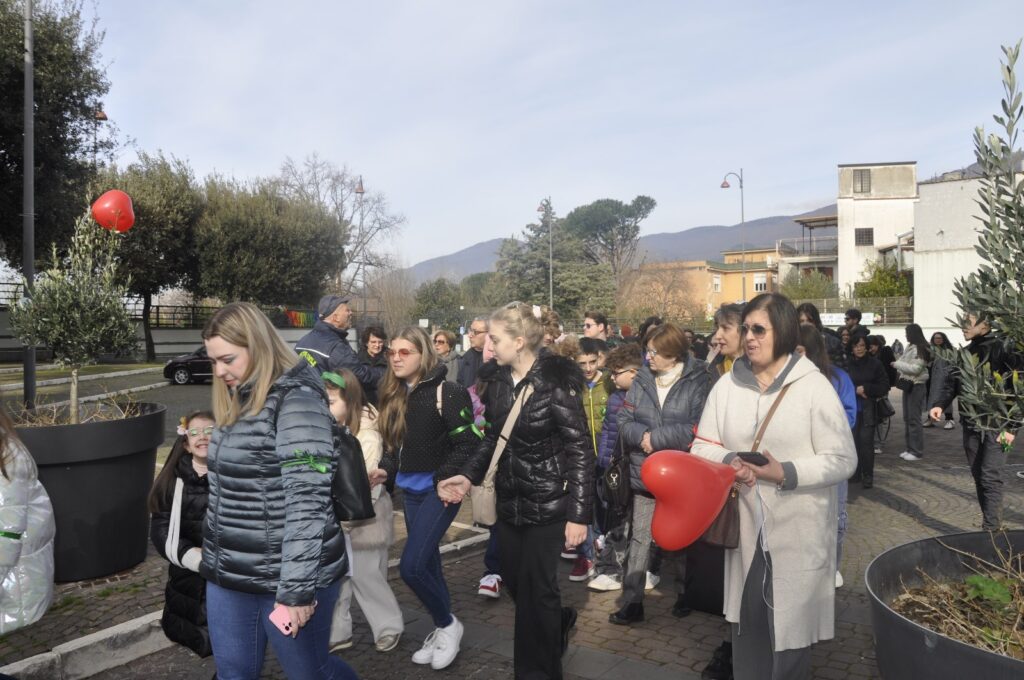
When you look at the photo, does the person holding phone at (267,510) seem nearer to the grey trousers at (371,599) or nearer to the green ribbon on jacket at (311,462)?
the green ribbon on jacket at (311,462)

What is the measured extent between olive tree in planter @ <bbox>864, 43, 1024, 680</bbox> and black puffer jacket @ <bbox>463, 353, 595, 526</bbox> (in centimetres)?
162

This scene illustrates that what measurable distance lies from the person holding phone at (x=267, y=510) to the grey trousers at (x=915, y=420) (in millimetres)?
10376

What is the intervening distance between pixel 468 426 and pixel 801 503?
1.88 meters

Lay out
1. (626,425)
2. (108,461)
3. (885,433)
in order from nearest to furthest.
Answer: (626,425)
(108,461)
(885,433)


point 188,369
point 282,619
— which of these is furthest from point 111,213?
point 188,369

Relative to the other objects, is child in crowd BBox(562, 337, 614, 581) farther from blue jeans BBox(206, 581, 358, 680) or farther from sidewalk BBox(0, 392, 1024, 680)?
blue jeans BBox(206, 581, 358, 680)

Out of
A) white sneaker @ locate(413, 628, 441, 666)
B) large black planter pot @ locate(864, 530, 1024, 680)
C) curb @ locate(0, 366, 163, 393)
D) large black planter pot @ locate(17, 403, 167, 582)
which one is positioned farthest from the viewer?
curb @ locate(0, 366, 163, 393)

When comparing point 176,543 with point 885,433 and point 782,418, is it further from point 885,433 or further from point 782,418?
point 885,433

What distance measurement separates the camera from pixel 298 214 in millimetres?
36375

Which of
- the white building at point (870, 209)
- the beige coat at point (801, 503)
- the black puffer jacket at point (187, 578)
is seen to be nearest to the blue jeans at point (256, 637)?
the black puffer jacket at point (187, 578)

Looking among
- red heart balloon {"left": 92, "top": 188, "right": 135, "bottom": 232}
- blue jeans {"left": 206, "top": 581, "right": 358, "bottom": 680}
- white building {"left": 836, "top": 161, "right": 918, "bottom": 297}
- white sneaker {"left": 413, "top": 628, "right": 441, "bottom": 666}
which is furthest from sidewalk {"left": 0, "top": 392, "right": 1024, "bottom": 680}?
white building {"left": 836, "top": 161, "right": 918, "bottom": 297}

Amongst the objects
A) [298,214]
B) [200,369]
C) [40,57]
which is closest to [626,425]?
[40,57]

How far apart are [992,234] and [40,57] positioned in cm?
1661

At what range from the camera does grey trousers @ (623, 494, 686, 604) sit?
528 centimetres
